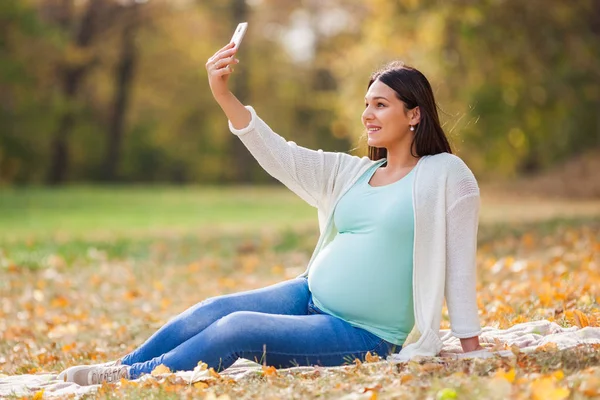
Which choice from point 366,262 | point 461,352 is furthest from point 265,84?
point 461,352

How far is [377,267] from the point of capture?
368cm

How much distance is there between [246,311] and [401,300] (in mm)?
708

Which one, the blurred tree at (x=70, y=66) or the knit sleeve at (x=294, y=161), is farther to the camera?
the blurred tree at (x=70, y=66)

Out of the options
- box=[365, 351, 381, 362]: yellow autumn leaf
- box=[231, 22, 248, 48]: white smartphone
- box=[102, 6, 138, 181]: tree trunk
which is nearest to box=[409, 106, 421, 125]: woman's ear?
box=[231, 22, 248, 48]: white smartphone

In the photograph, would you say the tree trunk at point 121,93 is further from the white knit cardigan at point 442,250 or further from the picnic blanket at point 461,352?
the white knit cardigan at point 442,250

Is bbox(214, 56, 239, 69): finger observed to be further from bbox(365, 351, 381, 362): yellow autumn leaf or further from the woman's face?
bbox(365, 351, 381, 362): yellow autumn leaf

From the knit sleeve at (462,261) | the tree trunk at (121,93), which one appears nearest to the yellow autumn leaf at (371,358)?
the knit sleeve at (462,261)

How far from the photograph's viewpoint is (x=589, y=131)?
1060 inches

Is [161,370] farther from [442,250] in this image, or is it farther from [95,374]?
[442,250]

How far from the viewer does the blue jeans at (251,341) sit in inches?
140

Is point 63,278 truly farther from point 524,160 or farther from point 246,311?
point 524,160

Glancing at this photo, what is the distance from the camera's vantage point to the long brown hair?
379 cm

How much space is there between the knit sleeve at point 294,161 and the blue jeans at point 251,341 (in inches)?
24.3

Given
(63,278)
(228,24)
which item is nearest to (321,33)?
(228,24)
